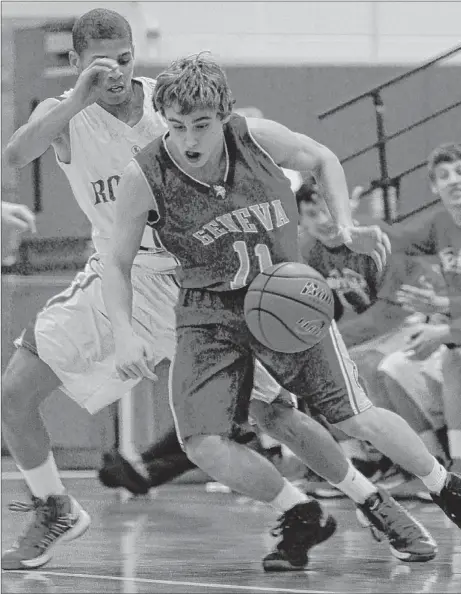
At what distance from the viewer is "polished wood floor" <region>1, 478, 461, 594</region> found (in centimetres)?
332

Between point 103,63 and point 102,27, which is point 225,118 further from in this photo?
point 102,27

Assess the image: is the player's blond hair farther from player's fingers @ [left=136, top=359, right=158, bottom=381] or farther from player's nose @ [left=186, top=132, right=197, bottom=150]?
player's fingers @ [left=136, top=359, right=158, bottom=381]

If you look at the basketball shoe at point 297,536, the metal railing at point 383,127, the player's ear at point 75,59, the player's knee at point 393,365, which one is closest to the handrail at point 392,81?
the metal railing at point 383,127

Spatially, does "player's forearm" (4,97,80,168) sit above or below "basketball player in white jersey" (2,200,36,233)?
Answer: above

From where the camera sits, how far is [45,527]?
3.82 meters

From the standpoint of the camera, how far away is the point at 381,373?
5691mm

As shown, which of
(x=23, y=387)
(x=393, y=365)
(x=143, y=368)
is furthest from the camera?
(x=393, y=365)

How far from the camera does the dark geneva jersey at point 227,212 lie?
3.45 meters

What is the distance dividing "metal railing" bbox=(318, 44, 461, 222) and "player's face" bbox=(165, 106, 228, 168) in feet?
9.79

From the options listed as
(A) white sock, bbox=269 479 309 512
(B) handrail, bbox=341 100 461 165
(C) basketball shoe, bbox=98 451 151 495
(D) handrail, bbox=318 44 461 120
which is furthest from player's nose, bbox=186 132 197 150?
(B) handrail, bbox=341 100 461 165

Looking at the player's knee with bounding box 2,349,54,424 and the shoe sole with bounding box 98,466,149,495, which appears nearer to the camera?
the player's knee with bounding box 2,349,54,424

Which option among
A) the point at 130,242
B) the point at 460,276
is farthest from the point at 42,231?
the point at 130,242

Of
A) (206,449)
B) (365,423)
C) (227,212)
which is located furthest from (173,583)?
(227,212)

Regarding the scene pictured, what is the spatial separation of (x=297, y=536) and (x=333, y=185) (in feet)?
3.28
